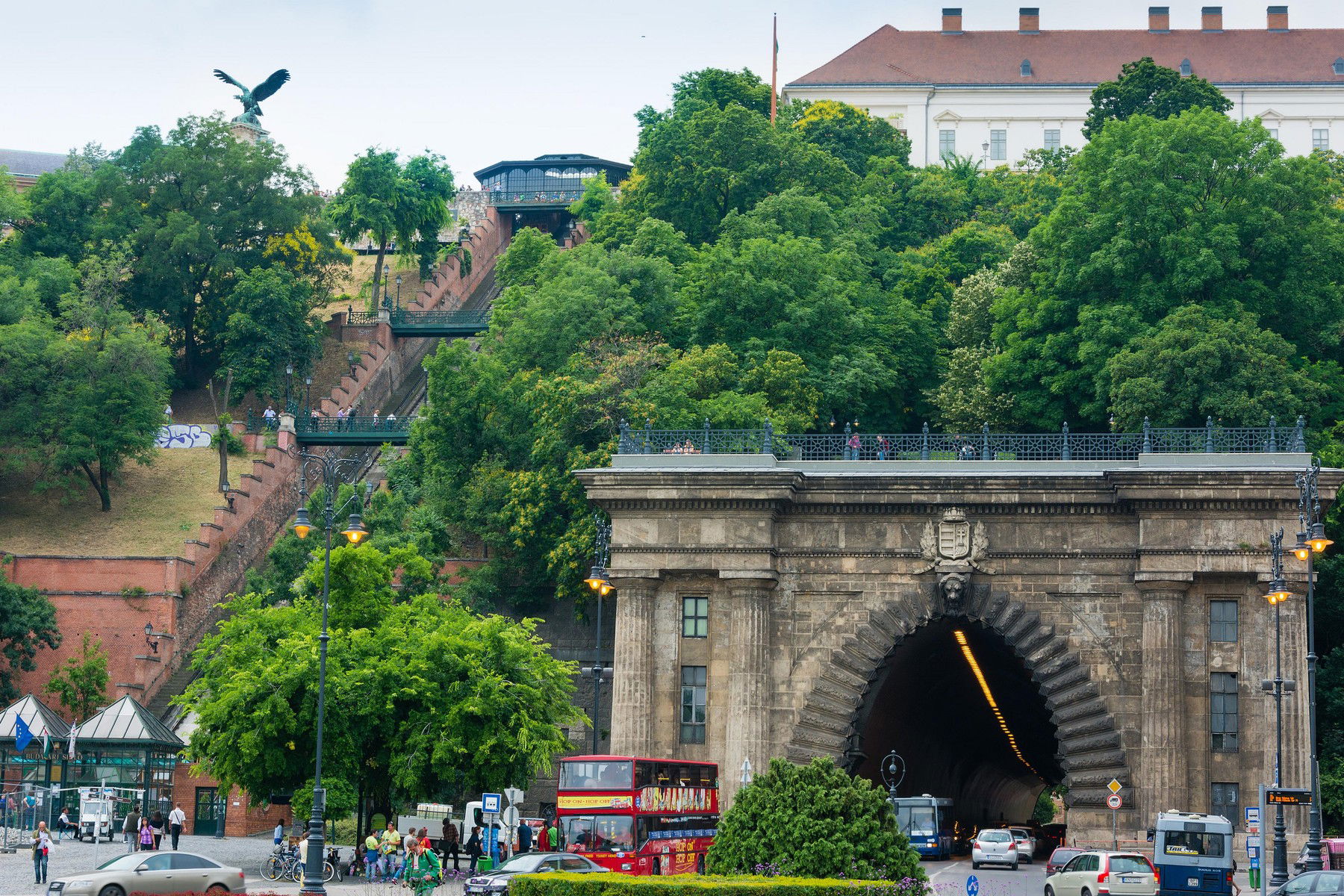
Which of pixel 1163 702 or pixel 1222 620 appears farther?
pixel 1222 620

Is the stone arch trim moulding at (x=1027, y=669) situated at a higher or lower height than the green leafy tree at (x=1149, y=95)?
lower

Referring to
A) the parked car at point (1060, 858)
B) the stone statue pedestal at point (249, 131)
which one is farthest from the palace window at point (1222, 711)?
the stone statue pedestal at point (249, 131)

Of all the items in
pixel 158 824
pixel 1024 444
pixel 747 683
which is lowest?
pixel 158 824

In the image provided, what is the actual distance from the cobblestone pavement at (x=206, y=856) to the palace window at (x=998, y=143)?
281ft

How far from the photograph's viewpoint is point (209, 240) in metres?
103

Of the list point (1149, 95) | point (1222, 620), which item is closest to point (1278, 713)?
point (1222, 620)

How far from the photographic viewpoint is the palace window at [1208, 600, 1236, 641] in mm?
52312

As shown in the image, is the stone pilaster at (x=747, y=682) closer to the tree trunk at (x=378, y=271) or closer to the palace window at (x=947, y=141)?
the tree trunk at (x=378, y=271)

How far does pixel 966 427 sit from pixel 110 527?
128 feet

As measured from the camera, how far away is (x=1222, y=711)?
5200 cm

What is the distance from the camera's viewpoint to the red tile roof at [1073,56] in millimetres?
137500

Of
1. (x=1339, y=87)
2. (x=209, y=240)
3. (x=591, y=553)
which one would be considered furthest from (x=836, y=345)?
(x=1339, y=87)

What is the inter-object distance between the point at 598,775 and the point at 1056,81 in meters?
103

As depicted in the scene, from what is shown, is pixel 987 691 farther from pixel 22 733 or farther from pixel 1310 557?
pixel 22 733
